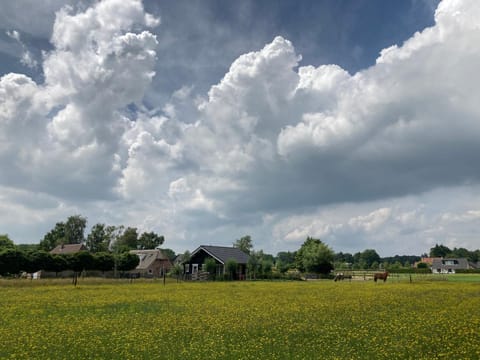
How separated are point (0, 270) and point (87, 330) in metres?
51.7

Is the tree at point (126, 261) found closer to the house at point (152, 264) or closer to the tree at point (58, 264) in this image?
the house at point (152, 264)

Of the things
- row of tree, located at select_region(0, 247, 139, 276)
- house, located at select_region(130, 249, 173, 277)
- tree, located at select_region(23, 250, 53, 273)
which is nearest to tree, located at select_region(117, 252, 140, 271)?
row of tree, located at select_region(0, 247, 139, 276)

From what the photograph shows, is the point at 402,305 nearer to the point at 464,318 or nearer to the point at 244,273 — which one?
the point at 464,318

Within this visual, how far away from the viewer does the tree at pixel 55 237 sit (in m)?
121

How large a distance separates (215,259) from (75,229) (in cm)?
7304

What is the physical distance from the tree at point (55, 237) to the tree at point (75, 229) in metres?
2.08

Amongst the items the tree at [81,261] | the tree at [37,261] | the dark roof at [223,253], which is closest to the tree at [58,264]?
the tree at [37,261]

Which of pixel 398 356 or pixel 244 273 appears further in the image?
pixel 244 273

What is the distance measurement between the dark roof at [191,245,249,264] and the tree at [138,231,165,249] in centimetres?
7065

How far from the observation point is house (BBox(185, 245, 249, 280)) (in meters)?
70.8

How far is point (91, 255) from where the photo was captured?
70125mm

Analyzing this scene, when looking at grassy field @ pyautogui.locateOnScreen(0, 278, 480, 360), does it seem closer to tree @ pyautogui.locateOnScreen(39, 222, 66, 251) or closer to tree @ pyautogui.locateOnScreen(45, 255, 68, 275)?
tree @ pyautogui.locateOnScreen(45, 255, 68, 275)

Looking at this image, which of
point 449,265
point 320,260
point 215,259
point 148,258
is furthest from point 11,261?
point 449,265

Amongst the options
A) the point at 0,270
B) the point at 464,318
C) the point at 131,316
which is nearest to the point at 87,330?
the point at 131,316
